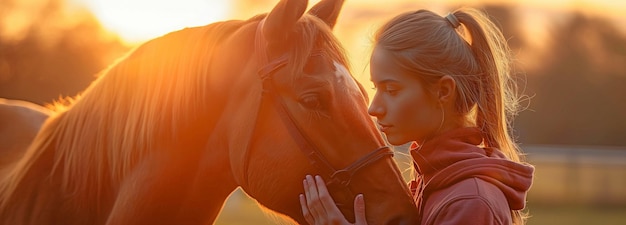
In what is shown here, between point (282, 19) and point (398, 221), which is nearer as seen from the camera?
point (398, 221)

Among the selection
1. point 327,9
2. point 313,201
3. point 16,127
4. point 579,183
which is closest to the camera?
point 313,201

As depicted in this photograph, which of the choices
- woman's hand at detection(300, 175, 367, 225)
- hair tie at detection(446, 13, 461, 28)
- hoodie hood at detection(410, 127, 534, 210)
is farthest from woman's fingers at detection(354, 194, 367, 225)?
hair tie at detection(446, 13, 461, 28)

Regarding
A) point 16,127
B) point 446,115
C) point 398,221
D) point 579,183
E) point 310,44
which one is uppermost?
point 310,44

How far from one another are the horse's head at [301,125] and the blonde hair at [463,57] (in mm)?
204

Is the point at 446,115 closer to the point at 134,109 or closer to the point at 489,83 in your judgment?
the point at 489,83

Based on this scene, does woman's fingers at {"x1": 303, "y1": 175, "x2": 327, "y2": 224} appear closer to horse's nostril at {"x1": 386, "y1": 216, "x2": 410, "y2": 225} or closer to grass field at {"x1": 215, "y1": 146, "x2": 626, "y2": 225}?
horse's nostril at {"x1": 386, "y1": 216, "x2": 410, "y2": 225}

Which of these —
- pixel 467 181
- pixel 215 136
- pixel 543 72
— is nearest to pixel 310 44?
pixel 215 136

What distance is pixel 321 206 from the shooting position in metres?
2.73

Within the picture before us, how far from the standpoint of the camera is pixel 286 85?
9.20 feet

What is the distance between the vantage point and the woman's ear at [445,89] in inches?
110

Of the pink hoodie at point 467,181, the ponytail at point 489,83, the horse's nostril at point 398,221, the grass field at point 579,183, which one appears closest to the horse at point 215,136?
the horse's nostril at point 398,221

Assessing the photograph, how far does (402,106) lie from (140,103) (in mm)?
866

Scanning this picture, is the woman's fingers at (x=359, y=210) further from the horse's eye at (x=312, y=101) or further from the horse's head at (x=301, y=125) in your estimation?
the horse's eye at (x=312, y=101)

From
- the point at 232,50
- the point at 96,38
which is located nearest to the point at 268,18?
the point at 232,50
